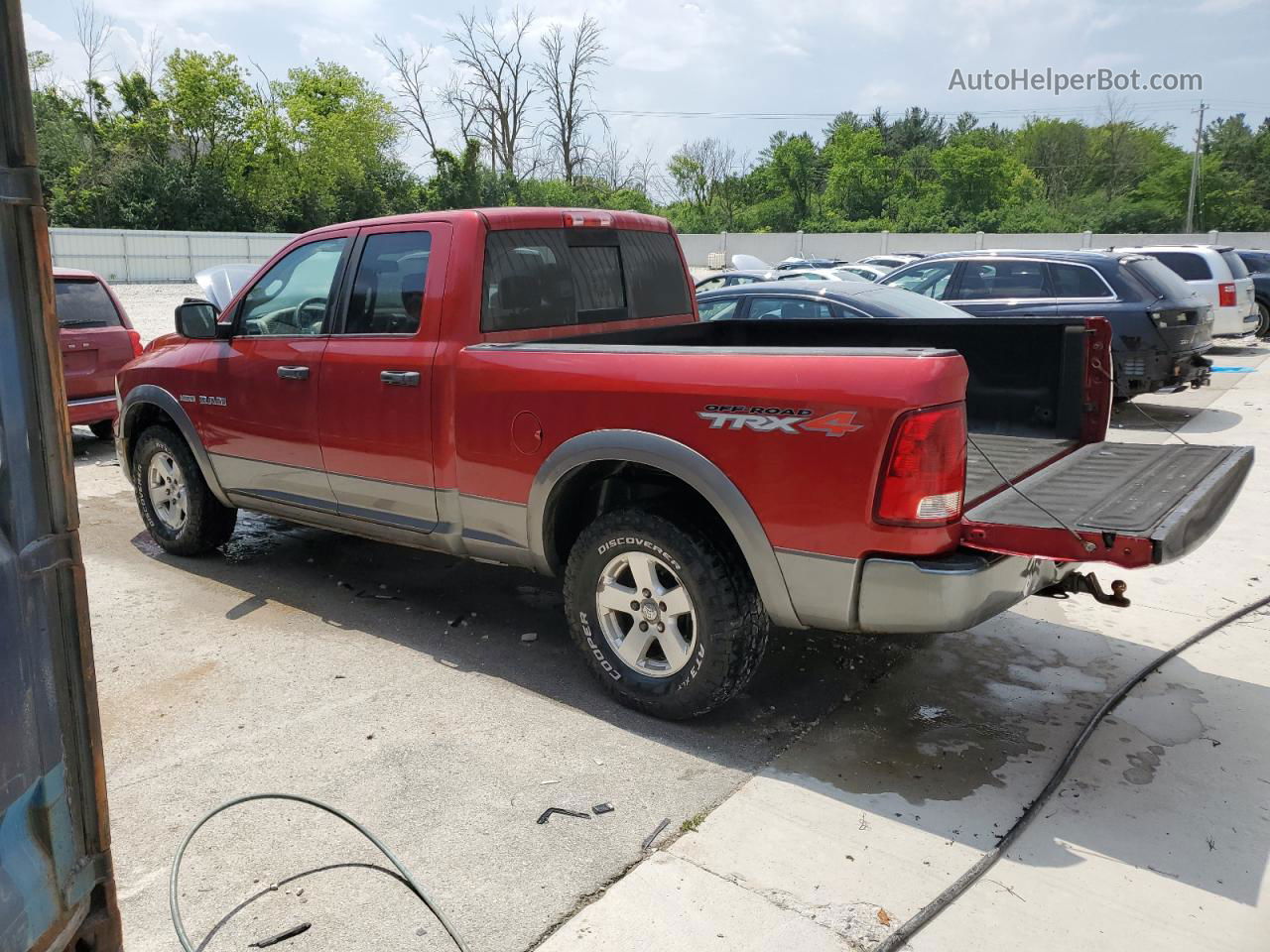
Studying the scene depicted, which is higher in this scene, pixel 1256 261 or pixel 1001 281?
pixel 1256 261

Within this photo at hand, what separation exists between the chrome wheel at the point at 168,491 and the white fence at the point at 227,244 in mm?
25390

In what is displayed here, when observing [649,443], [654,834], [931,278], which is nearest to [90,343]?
[649,443]

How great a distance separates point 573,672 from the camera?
4.53 m

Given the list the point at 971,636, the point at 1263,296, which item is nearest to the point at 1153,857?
the point at 971,636

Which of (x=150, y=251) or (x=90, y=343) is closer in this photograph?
(x=90, y=343)

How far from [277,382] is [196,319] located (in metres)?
0.66

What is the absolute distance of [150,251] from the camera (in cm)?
3425

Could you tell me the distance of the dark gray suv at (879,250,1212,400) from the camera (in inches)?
398

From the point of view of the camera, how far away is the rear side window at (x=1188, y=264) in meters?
15.3

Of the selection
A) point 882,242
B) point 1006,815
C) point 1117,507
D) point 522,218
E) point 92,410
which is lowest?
point 1006,815

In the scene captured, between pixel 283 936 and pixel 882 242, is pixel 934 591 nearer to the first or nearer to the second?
pixel 283 936

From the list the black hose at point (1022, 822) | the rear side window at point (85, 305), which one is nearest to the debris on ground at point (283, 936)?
the black hose at point (1022, 822)

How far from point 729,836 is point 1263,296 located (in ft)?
66.5

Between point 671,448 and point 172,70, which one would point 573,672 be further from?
point 172,70
